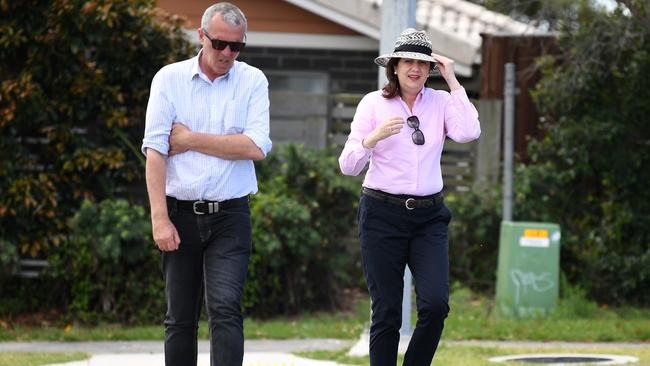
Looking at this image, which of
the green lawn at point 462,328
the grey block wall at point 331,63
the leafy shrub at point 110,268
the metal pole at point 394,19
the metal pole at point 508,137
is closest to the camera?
the metal pole at point 394,19

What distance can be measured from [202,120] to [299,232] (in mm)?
4872

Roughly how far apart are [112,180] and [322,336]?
240 cm

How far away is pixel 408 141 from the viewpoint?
245 inches

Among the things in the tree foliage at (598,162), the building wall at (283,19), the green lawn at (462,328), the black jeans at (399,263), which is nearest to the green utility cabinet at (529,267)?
the green lawn at (462,328)

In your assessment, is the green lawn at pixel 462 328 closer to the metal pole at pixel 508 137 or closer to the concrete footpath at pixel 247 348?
the concrete footpath at pixel 247 348

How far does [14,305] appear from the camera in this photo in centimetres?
1092

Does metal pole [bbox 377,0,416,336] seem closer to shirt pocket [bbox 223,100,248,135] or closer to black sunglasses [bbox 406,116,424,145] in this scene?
black sunglasses [bbox 406,116,424,145]

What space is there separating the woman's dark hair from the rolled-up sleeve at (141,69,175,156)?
107 cm

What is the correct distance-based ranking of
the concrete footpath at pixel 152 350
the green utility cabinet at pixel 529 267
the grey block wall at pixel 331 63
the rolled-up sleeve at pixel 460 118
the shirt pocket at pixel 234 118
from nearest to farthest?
the shirt pocket at pixel 234 118 → the rolled-up sleeve at pixel 460 118 → the concrete footpath at pixel 152 350 → the green utility cabinet at pixel 529 267 → the grey block wall at pixel 331 63

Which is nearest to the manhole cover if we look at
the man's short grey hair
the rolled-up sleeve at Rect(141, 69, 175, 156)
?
the rolled-up sleeve at Rect(141, 69, 175, 156)

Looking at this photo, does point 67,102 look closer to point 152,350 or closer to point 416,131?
point 152,350

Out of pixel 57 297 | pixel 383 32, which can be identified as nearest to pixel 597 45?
pixel 383 32

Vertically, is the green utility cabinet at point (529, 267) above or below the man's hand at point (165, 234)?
below

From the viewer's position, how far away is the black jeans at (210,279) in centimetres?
588
